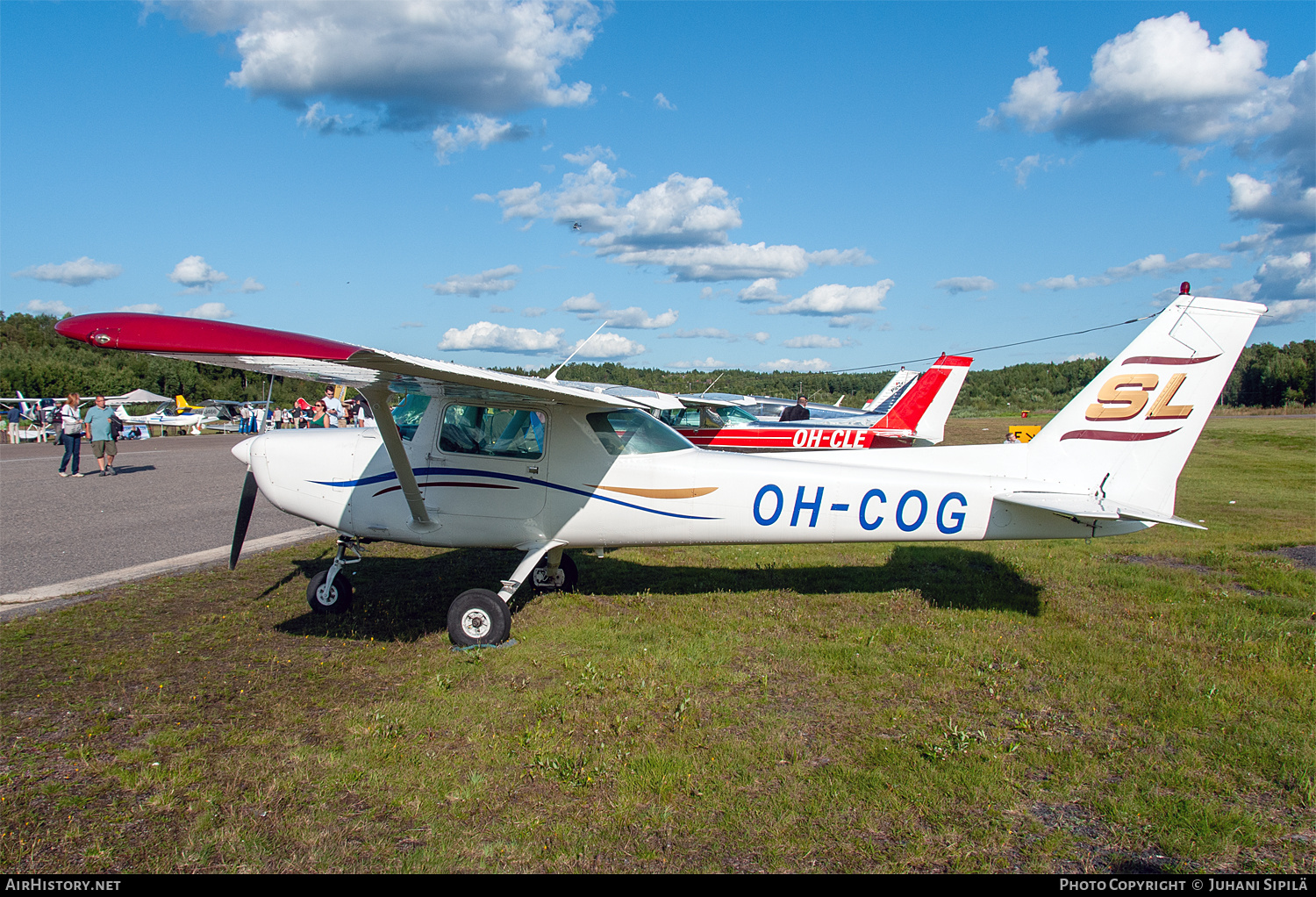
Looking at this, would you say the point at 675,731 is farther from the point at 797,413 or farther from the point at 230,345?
the point at 797,413

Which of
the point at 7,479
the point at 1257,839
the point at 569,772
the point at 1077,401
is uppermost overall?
the point at 1077,401

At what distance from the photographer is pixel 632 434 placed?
6324 millimetres

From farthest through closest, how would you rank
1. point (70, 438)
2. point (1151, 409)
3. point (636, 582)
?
point (70, 438) < point (636, 582) < point (1151, 409)

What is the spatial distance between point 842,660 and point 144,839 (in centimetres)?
422

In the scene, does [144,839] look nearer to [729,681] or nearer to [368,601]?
[729,681]

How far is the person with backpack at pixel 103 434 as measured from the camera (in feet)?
51.6

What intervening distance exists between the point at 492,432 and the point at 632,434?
1226 millimetres

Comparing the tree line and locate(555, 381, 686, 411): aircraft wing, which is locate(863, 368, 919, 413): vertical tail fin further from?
the tree line

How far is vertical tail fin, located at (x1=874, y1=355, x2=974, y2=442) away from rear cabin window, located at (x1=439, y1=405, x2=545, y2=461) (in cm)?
1742

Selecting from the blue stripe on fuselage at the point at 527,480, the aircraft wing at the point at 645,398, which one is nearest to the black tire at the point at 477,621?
the blue stripe on fuselage at the point at 527,480

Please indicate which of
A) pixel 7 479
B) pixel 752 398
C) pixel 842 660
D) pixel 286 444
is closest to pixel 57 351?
pixel 7 479

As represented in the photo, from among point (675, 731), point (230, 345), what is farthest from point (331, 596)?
point (675, 731)

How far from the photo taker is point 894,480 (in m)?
6.02

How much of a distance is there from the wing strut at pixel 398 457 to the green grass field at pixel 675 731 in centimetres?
92
